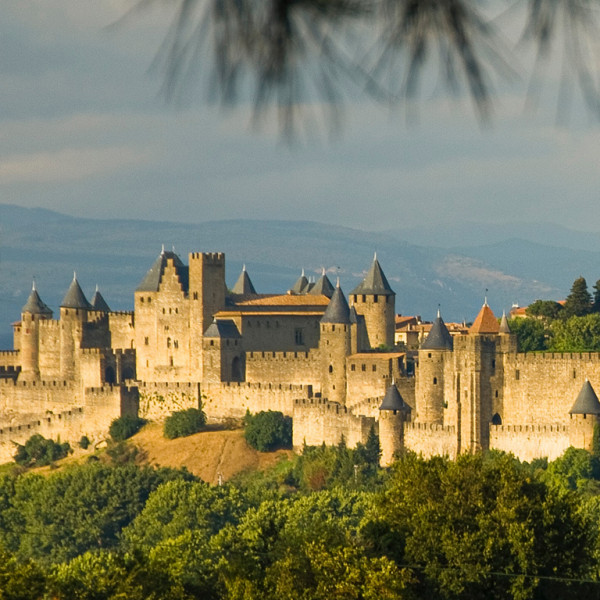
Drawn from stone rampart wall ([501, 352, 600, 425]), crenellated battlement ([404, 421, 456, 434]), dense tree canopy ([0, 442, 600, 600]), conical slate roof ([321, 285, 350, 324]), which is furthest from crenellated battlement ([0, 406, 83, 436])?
dense tree canopy ([0, 442, 600, 600])

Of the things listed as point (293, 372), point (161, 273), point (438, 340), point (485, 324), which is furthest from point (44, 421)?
point (485, 324)

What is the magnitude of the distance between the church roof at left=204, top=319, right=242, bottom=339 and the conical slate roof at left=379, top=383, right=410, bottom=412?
10214 millimetres

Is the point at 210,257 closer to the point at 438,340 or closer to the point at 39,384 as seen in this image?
the point at 39,384

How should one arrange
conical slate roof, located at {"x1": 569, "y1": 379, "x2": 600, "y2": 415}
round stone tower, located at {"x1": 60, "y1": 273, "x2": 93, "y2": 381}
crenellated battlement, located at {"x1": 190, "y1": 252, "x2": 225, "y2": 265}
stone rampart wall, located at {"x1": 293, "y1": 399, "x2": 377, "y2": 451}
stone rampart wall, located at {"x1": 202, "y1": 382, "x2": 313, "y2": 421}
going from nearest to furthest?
conical slate roof, located at {"x1": 569, "y1": 379, "x2": 600, "y2": 415}, stone rampart wall, located at {"x1": 293, "y1": 399, "x2": 377, "y2": 451}, stone rampart wall, located at {"x1": 202, "y1": 382, "x2": 313, "y2": 421}, crenellated battlement, located at {"x1": 190, "y1": 252, "x2": 225, "y2": 265}, round stone tower, located at {"x1": 60, "y1": 273, "x2": 93, "y2": 381}

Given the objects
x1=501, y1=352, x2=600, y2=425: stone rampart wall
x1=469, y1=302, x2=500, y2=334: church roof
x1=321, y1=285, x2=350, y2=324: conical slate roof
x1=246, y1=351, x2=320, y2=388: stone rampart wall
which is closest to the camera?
x1=501, y1=352, x2=600, y2=425: stone rampart wall

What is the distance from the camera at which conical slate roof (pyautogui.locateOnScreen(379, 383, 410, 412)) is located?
69.5m

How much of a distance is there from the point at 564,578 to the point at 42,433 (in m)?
45.4

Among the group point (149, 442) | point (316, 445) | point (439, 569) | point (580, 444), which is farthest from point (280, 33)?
point (149, 442)

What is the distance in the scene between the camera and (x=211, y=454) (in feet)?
251

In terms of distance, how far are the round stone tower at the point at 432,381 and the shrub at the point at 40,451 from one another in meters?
19.5

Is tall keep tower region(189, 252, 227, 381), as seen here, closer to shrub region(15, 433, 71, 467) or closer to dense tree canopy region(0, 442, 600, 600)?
shrub region(15, 433, 71, 467)

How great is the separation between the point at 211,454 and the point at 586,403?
1901cm

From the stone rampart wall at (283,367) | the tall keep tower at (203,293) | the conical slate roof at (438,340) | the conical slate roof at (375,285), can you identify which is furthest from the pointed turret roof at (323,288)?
the conical slate roof at (438,340)

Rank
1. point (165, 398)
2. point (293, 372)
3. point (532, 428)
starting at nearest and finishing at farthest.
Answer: point (532, 428) < point (293, 372) < point (165, 398)
